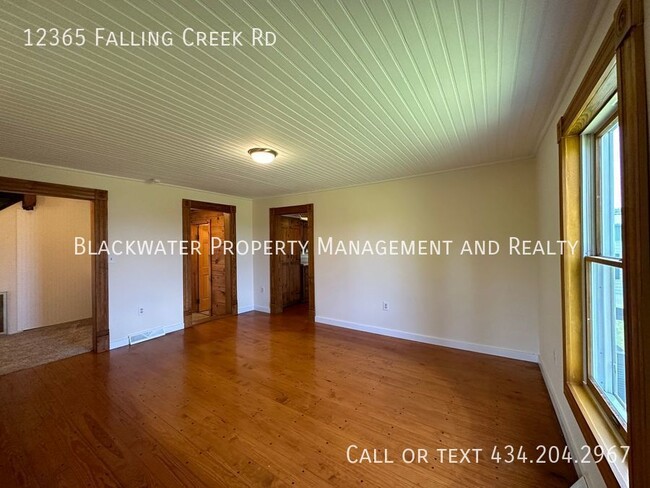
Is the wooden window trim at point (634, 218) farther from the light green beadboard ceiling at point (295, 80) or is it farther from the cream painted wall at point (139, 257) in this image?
the cream painted wall at point (139, 257)

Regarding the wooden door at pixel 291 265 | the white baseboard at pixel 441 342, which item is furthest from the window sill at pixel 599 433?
the wooden door at pixel 291 265

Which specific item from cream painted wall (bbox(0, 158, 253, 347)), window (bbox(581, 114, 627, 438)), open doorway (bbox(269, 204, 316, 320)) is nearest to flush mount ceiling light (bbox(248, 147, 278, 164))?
cream painted wall (bbox(0, 158, 253, 347))

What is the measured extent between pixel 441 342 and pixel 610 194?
2737 mm

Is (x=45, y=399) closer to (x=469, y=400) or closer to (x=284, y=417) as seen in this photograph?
(x=284, y=417)

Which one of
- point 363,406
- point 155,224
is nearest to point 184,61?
point 363,406

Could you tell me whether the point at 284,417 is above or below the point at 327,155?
below

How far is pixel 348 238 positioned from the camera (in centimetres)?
445

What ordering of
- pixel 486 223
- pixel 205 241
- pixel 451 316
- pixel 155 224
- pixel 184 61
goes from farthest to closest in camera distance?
pixel 205 241 < pixel 155 224 < pixel 451 316 < pixel 486 223 < pixel 184 61

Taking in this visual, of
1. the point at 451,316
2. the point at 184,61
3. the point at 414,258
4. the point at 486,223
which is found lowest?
the point at 451,316

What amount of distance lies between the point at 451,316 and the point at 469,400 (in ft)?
4.30

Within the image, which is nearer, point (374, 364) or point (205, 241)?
point (374, 364)

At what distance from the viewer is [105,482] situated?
5.13ft

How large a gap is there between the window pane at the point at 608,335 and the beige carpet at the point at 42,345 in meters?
5.21

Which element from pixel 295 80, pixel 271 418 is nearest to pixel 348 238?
pixel 271 418
